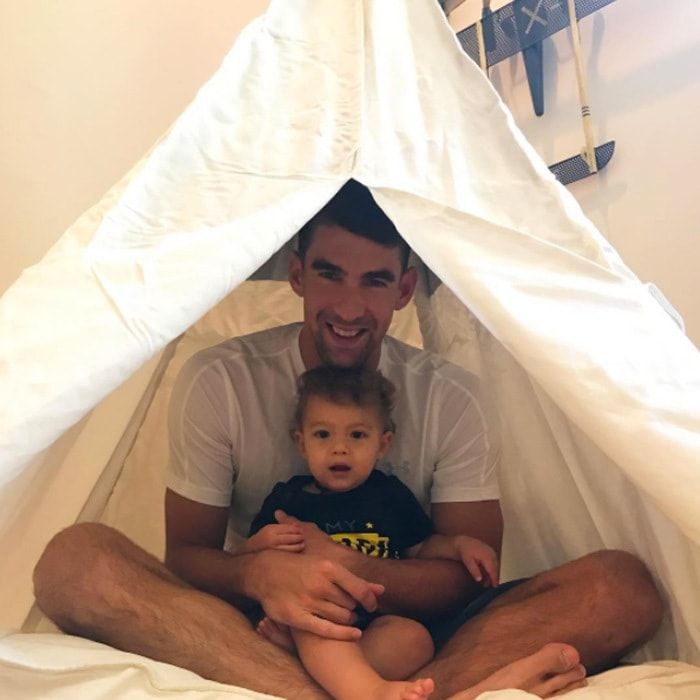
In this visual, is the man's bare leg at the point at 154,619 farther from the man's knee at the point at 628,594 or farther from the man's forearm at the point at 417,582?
the man's knee at the point at 628,594

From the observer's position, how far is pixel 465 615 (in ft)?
3.42

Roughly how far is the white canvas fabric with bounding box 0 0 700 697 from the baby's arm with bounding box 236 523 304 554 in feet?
0.96

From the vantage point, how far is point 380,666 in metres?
0.93

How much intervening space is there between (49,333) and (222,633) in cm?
41

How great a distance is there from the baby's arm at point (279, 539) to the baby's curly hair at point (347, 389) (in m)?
0.16

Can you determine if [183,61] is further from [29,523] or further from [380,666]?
[380,666]

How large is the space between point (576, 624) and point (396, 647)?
0.69 feet

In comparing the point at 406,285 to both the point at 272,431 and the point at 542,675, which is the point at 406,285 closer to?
the point at 272,431

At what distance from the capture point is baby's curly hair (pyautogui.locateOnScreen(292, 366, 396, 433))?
1.12 meters

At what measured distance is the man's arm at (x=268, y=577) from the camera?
0.93 metres

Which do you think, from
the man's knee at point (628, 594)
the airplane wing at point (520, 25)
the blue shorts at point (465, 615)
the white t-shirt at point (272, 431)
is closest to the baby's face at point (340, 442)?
the white t-shirt at point (272, 431)

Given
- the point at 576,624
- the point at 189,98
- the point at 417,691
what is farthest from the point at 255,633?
the point at 189,98

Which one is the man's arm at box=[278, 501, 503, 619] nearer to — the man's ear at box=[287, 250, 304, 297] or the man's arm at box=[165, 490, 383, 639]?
the man's arm at box=[165, 490, 383, 639]

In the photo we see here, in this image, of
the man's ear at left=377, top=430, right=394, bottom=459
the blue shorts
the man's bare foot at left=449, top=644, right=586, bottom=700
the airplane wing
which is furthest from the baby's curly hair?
the airplane wing
